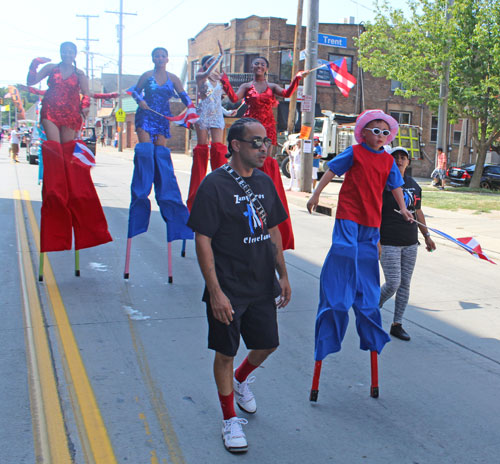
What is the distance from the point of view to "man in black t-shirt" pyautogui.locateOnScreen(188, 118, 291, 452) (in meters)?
3.10

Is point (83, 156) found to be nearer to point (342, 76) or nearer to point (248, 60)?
point (342, 76)

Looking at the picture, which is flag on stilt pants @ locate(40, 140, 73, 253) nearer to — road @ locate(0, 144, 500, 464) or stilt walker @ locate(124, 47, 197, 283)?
road @ locate(0, 144, 500, 464)

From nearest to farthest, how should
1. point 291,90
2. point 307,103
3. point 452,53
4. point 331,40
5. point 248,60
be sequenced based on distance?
1. point 291,90
2. point 307,103
3. point 331,40
4. point 452,53
5. point 248,60

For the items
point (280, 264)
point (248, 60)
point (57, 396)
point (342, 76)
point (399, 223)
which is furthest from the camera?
point (248, 60)

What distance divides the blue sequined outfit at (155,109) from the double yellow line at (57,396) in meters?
2.08

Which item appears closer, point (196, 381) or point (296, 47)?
point (196, 381)

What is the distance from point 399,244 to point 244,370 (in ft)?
6.75

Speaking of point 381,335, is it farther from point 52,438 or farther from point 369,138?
point 52,438

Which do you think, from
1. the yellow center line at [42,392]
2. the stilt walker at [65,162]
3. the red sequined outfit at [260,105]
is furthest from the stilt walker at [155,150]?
the yellow center line at [42,392]

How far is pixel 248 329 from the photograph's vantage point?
332 cm

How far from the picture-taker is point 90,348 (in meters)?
4.55

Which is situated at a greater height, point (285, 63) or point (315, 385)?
point (285, 63)

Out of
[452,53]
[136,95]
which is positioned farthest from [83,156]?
[452,53]

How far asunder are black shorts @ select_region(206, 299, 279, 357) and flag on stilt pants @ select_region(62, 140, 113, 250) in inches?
149
